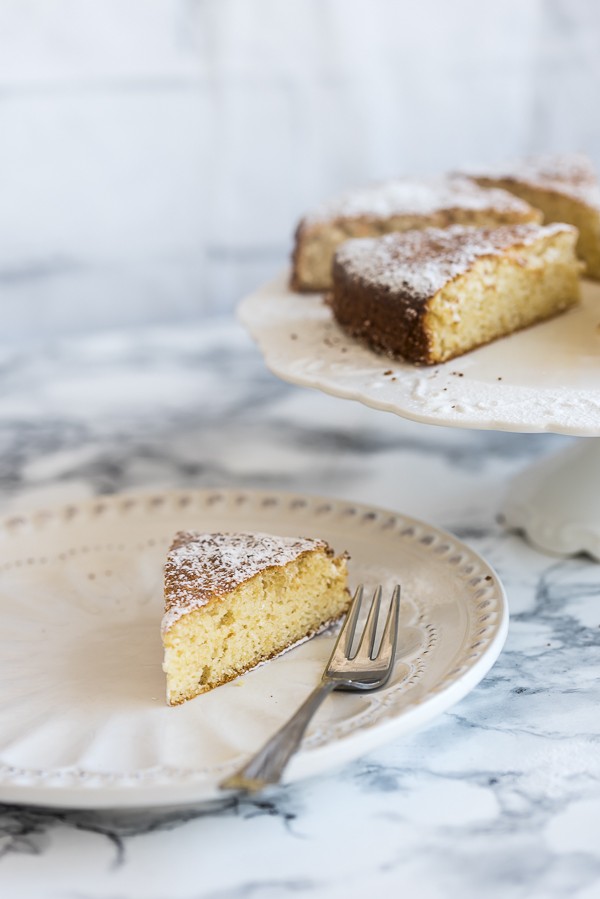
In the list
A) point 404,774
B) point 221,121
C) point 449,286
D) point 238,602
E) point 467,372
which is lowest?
point 404,774

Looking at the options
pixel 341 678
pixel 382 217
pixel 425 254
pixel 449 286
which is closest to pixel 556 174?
pixel 382 217

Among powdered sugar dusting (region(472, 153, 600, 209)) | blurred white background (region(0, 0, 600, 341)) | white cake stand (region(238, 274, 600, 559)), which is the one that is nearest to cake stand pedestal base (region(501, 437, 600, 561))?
white cake stand (region(238, 274, 600, 559))

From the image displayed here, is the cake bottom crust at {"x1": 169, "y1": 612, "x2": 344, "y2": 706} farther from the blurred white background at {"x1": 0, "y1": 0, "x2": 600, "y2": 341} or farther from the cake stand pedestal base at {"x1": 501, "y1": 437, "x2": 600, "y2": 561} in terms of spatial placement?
the blurred white background at {"x1": 0, "y1": 0, "x2": 600, "y2": 341}

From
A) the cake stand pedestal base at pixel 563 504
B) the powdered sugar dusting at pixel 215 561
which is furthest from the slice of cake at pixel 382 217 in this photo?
the powdered sugar dusting at pixel 215 561

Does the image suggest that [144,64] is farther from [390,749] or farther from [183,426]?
[390,749]

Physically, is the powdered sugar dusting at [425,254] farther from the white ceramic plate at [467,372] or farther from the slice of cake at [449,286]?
the white ceramic plate at [467,372]

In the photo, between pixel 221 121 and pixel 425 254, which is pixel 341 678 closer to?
pixel 425 254
